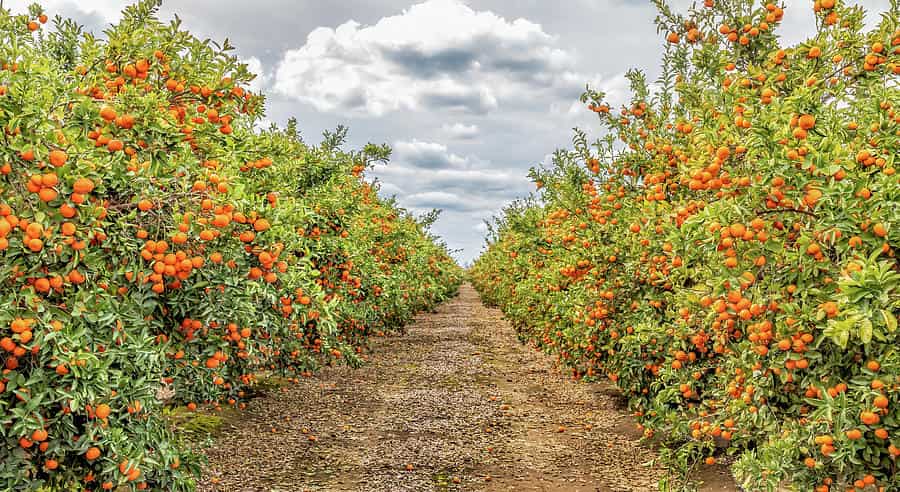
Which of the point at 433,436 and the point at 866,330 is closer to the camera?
the point at 866,330

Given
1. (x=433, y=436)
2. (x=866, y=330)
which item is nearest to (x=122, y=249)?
(x=866, y=330)

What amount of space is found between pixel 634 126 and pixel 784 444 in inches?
233

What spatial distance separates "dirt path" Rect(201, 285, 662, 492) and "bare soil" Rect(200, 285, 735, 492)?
0.06 ft

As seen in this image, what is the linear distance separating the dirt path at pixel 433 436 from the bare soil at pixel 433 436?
0.06 ft

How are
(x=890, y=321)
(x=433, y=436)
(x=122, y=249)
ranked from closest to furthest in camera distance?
(x=890, y=321), (x=122, y=249), (x=433, y=436)

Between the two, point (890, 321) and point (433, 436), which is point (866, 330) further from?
point (433, 436)

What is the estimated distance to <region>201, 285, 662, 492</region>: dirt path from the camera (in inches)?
291

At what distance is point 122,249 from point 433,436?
20.0 feet

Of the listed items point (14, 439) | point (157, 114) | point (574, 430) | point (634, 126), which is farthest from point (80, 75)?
point (574, 430)

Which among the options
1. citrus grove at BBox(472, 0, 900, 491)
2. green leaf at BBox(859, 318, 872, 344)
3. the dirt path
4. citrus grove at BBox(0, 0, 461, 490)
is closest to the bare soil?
Result: the dirt path

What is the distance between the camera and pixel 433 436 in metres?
9.10

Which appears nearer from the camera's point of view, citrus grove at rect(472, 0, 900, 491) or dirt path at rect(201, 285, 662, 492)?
citrus grove at rect(472, 0, 900, 491)

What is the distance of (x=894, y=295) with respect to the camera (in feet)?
11.4

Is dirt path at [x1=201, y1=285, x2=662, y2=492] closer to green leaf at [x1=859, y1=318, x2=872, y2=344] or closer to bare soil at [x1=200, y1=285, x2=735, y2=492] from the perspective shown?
bare soil at [x1=200, y1=285, x2=735, y2=492]
